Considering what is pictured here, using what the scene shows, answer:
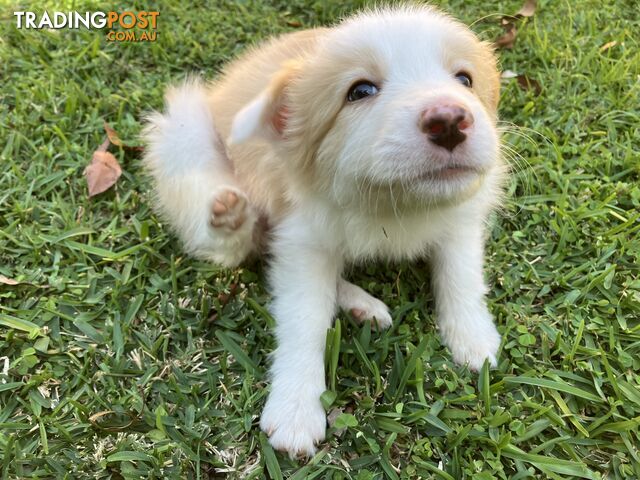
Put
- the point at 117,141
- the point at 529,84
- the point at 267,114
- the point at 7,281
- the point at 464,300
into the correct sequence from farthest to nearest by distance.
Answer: the point at 529,84 < the point at 117,141 < the point at 7,281 < the point at 464,300 < the point at 267,114

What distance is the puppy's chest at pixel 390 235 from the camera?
2324 mm

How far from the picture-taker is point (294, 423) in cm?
207

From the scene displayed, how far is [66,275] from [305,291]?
4.21 feet

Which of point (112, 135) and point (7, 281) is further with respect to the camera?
point (112, 135)

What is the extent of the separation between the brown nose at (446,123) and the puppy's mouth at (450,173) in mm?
103

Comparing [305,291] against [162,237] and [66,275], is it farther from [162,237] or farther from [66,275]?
[66,275]

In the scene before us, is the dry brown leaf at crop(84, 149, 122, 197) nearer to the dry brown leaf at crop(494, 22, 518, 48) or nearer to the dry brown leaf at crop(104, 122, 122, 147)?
the dry brown leaf at crop(104, 122, 122, 147)

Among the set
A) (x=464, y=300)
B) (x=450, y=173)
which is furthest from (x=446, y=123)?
(x=464, y=300)

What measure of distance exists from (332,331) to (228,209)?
771 mm

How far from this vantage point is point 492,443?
6.61ft

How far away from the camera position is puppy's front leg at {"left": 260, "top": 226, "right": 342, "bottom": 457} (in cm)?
208

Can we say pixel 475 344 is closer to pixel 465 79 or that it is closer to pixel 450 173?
pixel 450 173

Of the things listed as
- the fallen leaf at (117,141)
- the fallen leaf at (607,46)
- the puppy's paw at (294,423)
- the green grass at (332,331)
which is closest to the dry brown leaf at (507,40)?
the green grass at (332,331)

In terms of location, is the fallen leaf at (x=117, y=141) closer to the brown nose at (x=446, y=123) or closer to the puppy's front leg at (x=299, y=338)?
the puppy's front leg at (x=299, y=338)
